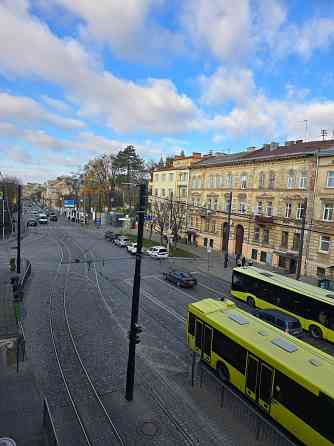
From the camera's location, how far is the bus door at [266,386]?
32.0 ft

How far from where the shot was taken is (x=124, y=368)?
12.7 meters

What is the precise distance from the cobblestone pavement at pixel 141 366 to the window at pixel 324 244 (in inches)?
484

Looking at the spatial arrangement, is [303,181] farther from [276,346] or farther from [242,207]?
[276,346]

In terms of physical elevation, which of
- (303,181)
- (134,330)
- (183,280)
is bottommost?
(183,280)

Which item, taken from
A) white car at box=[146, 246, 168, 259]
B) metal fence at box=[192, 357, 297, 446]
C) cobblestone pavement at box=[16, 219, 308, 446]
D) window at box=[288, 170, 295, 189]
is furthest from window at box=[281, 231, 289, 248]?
metal fence at box=[192, 357, 297, 446]

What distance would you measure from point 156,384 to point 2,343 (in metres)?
7.06

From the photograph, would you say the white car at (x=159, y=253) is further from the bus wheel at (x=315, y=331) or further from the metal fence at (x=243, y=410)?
the metal fence at (x=243, y=410)

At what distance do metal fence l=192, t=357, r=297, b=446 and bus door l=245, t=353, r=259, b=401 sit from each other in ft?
1.33

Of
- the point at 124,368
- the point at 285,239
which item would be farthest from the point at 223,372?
the point at 285,239

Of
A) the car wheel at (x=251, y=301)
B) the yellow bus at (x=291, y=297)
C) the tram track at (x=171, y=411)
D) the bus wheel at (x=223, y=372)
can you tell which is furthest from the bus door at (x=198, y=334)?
the car wheel at (x=251, y=301)

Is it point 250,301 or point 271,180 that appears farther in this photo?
point 271,180

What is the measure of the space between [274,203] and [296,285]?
18.6m

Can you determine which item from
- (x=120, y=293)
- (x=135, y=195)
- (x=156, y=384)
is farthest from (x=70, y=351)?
Answer: (x=135, y=195)

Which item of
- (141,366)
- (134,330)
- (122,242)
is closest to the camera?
(134,330)
